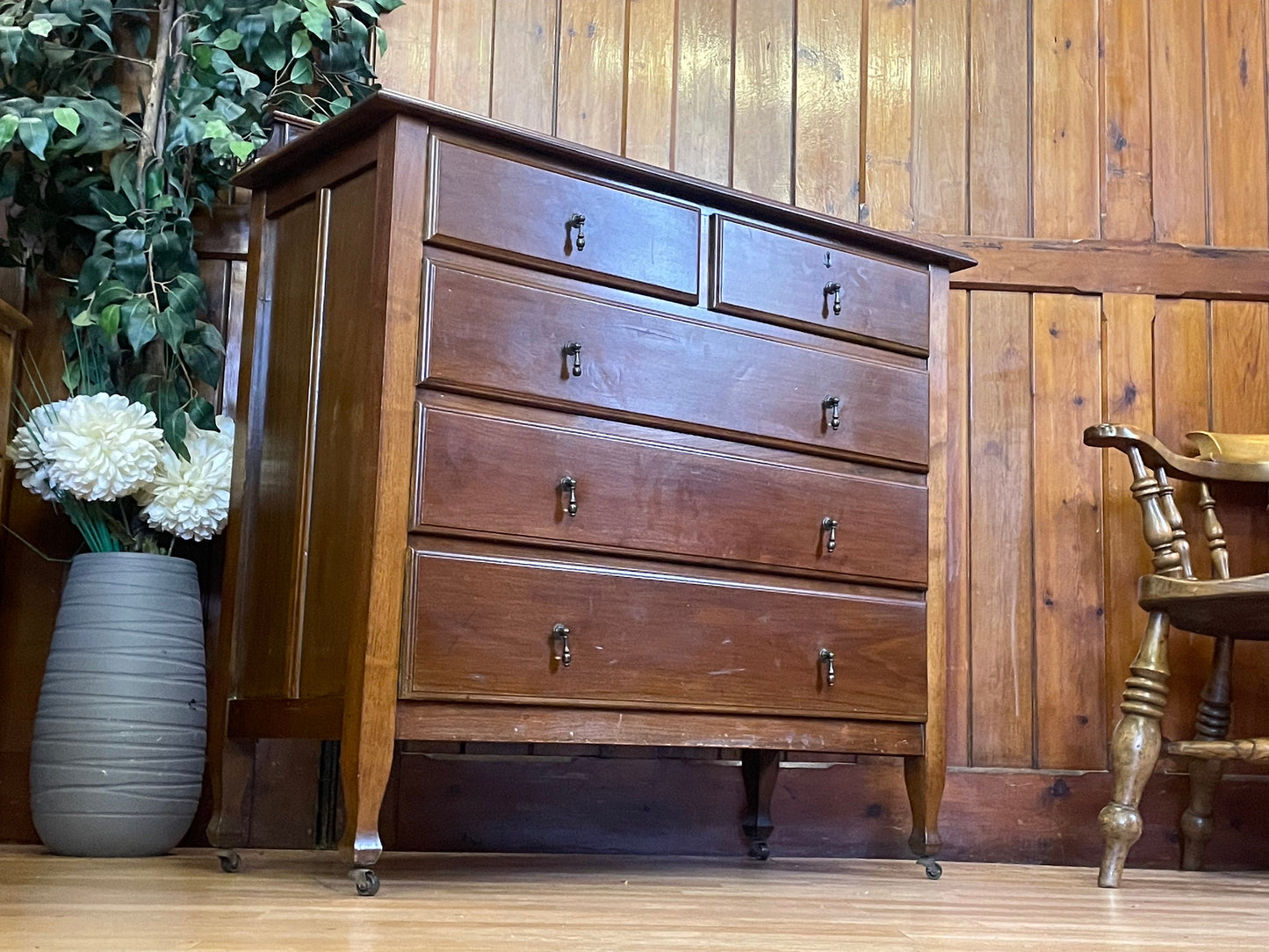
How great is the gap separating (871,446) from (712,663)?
1.53 ft

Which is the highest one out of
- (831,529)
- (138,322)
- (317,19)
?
(317,19)

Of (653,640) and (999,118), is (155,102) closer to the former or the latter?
(653,640)

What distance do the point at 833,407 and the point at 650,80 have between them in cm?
97

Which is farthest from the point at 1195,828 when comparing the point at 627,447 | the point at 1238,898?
the point at 627,447

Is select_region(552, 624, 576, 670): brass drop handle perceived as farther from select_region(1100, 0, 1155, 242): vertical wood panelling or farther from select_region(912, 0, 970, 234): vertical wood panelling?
select_region(1100, 0, 1155, 242): vertical wood panelling

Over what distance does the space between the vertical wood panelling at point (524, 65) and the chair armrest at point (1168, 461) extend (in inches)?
47.3

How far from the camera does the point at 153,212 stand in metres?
2.30

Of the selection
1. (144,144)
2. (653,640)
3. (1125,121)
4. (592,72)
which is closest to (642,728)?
(653,640)

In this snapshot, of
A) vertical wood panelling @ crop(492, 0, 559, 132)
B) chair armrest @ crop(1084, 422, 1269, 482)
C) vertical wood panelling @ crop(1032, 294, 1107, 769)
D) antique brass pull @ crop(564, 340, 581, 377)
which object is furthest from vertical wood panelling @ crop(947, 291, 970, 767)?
antique brass pull @ crop(564, 340, 581, 377)

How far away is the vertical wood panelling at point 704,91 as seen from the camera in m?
2.76

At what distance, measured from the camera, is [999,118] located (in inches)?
113

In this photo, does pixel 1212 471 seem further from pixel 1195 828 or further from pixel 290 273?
pixel 290 273

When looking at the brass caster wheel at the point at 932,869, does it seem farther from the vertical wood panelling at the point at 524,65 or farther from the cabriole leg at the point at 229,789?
the vertical wood panelling at the point at 524,65

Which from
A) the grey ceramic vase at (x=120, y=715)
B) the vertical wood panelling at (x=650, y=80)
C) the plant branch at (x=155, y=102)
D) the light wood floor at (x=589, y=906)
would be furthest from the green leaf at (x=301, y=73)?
the light wood floor at (x=589, y=906)
